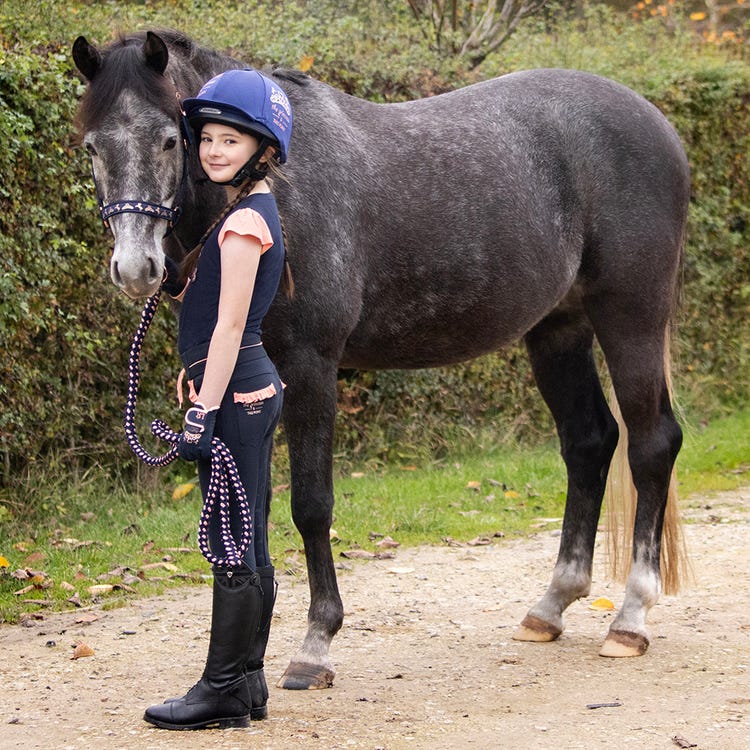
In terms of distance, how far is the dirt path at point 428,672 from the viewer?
3750 millimetres

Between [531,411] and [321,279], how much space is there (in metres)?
5.93

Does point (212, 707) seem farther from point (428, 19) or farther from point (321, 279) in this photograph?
point (428, 19)

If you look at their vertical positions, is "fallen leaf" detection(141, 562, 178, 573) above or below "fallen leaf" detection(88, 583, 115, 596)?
below

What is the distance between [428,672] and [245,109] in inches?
88.6

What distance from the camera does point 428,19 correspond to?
11180 mm

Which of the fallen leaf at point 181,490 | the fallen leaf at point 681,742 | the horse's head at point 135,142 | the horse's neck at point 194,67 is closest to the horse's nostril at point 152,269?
the horse's head at point 135,142

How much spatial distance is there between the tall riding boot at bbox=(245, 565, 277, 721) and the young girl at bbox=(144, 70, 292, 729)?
4 cm

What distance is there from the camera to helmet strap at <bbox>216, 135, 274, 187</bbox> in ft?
12.1

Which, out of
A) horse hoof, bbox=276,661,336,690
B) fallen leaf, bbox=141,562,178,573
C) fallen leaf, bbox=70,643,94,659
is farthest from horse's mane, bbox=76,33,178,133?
fallen leaf, bbox=141,562,178,573

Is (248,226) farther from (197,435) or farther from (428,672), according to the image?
(428,672)

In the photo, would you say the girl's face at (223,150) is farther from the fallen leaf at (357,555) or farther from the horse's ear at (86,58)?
the fallen leaf at (357,555)

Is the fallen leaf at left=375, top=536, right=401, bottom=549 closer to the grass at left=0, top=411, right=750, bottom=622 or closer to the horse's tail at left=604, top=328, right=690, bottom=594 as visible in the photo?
the grass at left=0, top=411, right=750, bottom=622

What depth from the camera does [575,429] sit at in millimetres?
5434

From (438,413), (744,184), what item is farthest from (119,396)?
(744,184)
